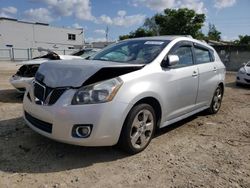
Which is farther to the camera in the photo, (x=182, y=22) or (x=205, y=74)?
(x=182, y=22)

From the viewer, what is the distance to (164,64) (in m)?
4.30

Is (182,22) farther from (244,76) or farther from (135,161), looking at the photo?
(135,161)

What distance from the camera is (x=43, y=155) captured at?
3.80 m

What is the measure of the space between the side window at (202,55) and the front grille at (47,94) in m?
2.79

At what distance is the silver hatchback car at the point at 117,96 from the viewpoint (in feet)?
11.2

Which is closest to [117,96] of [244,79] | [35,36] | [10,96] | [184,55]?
[184,55]

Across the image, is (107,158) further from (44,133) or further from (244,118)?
(244,118)

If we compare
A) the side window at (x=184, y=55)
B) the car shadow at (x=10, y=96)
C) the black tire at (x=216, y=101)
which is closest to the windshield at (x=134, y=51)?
the side window at (x=184, y=55)

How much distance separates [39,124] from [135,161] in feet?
4.40

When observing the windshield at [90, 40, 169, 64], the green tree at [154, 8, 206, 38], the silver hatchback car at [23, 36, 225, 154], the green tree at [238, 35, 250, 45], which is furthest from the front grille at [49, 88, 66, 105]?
the green tree at [238, 35, 250, 45]

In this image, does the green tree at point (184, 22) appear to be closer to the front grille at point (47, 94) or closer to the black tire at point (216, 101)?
the black tire at point (216, 101)

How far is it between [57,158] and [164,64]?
2.04 m

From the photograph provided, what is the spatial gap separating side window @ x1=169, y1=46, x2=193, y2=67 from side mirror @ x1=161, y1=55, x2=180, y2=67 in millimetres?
288

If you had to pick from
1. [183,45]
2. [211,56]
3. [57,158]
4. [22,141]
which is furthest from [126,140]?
[211,56]
